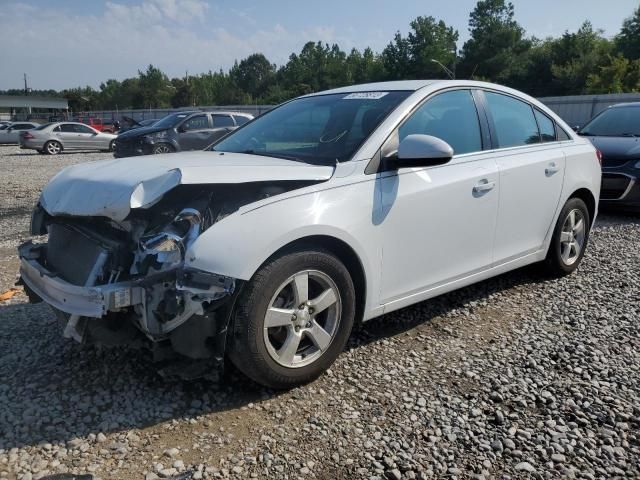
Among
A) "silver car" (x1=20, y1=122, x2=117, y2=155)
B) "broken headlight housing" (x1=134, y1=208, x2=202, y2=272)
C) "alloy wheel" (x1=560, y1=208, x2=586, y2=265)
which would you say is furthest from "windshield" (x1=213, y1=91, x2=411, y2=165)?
"silver car" (x1=20, y1=122, x2=117, y2=155)

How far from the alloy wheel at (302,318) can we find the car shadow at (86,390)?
0.28m

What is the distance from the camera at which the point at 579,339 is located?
3811mm

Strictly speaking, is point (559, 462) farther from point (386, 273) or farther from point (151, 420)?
point (151, 420)

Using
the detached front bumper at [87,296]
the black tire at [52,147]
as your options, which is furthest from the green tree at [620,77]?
the detached front bumper at [87,296]

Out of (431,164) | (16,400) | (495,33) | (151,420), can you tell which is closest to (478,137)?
(431,164)

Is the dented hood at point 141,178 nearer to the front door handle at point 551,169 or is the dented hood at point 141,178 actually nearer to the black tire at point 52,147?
the front door handle at point 551,169

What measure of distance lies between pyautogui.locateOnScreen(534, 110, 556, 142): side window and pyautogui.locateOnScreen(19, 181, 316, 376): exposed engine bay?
8.80 feet

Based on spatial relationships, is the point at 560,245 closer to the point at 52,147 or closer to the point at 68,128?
the point at 52,147

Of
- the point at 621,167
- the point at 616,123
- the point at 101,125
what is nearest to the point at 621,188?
the point at 621,167

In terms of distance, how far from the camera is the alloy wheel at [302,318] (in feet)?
9.55

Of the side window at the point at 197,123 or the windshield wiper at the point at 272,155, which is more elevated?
the side window at the point at 197,123

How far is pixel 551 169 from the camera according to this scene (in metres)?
4.57

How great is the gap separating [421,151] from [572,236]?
2582 millimetres

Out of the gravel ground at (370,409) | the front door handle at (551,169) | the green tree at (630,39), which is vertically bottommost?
the gravel ground at (370,409)
